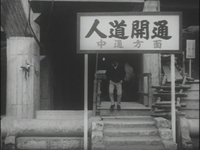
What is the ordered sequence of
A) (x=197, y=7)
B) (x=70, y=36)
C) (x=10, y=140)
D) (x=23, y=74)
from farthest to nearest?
(x=70, y=36) → (x=197, y=7) → (x=23, y=74) → (x=10, y=140)

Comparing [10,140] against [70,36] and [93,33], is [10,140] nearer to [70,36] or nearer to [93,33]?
[93,33]

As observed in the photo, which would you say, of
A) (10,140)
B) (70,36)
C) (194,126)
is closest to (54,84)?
(70,36)

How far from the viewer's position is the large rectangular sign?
7.14 metres

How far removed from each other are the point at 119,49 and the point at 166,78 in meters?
5.41

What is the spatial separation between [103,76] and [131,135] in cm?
378

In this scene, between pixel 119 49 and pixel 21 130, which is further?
pixel 21 130

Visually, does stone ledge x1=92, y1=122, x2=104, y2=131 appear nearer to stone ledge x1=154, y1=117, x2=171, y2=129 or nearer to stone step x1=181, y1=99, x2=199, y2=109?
stone ledge x1=154, y1=117, x2=171, y2=129

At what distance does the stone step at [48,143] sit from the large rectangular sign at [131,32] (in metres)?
3.21

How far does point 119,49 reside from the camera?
7.17m

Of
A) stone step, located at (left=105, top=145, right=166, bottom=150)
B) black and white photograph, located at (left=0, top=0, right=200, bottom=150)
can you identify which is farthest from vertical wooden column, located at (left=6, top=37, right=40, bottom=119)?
stone step, located at (left=105, top=145, right=166, bottom=150)

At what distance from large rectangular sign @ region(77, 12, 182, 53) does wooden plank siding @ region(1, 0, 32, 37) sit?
372 centimetres

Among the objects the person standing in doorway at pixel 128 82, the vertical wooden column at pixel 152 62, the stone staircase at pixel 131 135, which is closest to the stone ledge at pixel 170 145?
the stone staircase at pixel 131 135

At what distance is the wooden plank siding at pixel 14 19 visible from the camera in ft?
31.8

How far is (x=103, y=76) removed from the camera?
1181 cm
